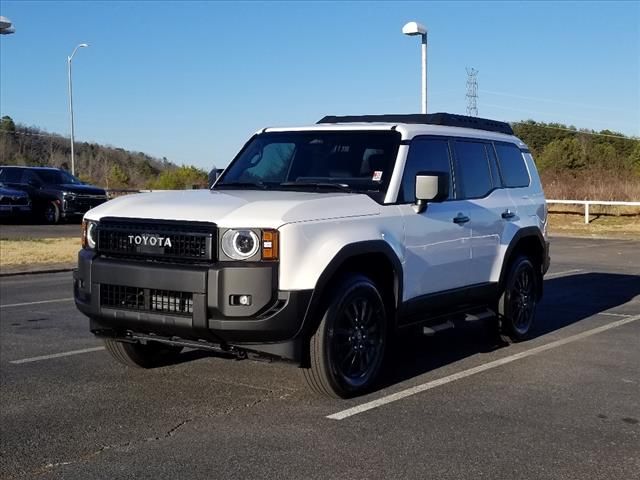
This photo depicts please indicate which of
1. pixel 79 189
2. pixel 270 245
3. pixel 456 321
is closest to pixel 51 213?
pixel 79 189

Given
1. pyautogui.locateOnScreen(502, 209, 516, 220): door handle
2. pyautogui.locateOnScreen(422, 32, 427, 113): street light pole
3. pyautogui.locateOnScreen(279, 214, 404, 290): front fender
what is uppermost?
pyautogui.locateOnScreen(422, 32, 427, 113): street light pole

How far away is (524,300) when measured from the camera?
848cm

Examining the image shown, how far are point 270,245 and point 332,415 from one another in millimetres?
1221

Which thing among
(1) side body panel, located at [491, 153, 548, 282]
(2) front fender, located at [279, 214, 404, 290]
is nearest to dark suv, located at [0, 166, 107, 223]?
(1) side body panel, located at [491, 153, 548, 282]

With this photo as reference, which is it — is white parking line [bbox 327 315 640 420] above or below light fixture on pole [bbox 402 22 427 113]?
below

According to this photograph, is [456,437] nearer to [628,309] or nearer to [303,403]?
[303,403]

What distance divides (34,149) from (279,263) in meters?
86.0

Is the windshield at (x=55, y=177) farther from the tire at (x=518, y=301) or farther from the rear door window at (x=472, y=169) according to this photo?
the rear door window at (x=472, y=169)

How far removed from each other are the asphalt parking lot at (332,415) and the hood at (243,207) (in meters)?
1.31

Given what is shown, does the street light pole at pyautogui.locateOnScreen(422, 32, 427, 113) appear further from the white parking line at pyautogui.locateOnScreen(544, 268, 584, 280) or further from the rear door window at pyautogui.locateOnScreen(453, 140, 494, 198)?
the rear door window at pyautogui.locateOnScreen(453, 140, 494, 198)

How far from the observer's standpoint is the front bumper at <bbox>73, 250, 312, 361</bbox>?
17.7 ft

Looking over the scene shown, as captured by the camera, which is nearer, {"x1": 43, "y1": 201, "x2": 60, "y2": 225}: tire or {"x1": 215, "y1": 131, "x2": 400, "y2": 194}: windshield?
{"x1": 215, "y1": 131, "x2": 400, "y2": 194}: windshield

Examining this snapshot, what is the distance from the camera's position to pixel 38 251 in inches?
719

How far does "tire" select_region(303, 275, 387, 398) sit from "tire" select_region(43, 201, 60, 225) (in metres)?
23.4
